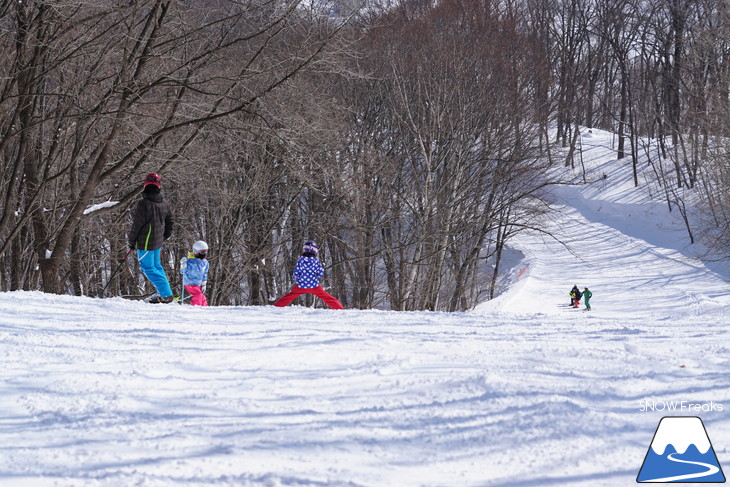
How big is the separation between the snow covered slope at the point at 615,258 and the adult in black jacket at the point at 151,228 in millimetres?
14904

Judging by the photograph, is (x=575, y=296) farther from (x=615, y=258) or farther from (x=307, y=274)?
(x=307, y=274)

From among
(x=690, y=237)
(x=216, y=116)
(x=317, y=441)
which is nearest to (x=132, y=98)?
(x=216, y=116)

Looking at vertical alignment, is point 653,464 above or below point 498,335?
below

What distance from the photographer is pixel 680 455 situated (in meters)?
3.19

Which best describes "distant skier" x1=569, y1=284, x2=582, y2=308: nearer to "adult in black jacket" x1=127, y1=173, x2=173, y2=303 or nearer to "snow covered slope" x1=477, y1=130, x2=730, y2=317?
"snow covered slope" x1=477, y1=130, x2=730, y2=317

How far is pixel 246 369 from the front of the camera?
14.9 feet

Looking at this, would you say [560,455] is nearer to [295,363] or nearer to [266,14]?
[295,363]

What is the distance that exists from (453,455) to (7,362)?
3.31 m

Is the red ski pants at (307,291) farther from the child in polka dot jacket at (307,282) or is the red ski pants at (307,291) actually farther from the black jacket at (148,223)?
the black jacket at (148,223)

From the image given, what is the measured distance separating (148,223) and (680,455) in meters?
7.76
